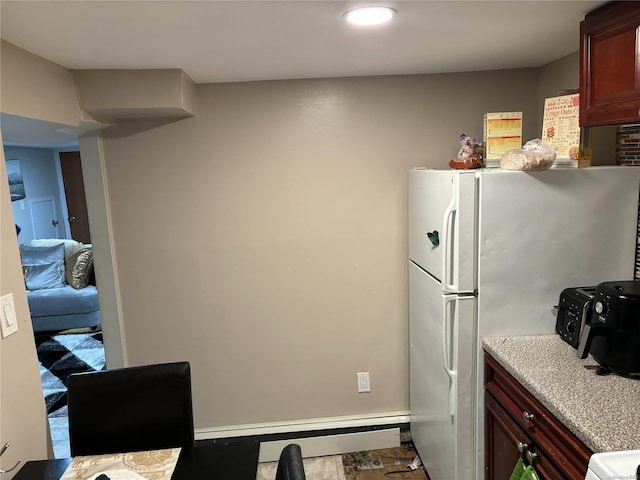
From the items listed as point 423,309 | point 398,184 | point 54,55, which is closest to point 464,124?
point 398,184

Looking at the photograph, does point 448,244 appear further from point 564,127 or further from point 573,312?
point 564,127

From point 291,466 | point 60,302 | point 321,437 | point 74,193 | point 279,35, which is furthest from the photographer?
point 74,193

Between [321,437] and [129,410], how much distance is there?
53.5 inches

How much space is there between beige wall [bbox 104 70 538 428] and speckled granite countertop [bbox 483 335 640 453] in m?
0.97

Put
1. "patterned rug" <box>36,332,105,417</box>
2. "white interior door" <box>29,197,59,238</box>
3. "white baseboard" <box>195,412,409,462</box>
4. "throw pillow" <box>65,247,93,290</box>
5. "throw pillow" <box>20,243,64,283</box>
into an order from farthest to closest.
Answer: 1. "white interior door" <box>29,197,59,238</box>
2. "throw pillow" <box>20,243,64,283</box>
3. "throw pillow" <box>65,247,93,290</box>
4. "patterned rug" <box>36,332,105,417</box>
5. "white baseboard" <box>195,412,409,462</box>

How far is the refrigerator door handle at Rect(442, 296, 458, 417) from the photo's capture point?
188 cm

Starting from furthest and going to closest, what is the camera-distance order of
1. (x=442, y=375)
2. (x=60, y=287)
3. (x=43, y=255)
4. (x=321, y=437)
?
(x=43, y=255), (x=60, y=287), (x=321, y=437), (x=442, y=375)

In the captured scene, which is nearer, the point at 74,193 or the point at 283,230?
the point at 283,230

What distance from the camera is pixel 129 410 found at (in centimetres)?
164

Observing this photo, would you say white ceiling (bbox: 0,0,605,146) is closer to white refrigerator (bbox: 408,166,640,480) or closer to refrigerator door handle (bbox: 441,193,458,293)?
white refrigerator (bbox: 408,166,640,480)

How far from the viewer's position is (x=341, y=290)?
8.52ft

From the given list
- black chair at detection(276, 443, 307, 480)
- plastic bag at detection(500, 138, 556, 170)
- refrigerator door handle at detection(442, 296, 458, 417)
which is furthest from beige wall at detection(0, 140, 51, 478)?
plastic bag at detection(500, 138, 556, 170)

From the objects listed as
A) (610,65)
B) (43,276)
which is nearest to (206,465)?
(610,65)

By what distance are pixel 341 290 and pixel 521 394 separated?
48.2 inches
